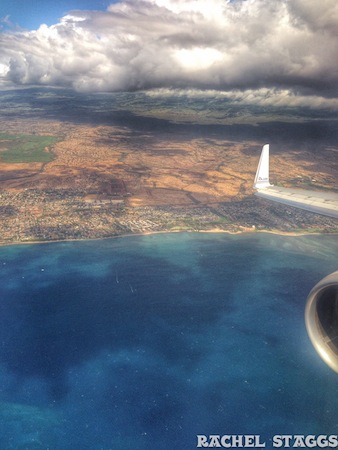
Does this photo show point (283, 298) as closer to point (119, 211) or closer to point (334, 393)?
point (334, 393)

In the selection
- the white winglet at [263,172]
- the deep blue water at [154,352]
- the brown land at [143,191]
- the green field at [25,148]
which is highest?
the green field at [25,148]

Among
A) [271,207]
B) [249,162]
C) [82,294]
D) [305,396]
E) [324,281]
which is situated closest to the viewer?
[324,281]

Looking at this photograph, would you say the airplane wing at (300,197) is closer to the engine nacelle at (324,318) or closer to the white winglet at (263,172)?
the white winglet at (263,172)

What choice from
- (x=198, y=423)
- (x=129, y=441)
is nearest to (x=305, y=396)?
(x=198, y=423)

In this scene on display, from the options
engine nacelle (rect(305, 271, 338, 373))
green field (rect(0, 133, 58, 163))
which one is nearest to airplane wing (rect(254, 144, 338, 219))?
engine nacelle (rect(305, 271, 338, 373))

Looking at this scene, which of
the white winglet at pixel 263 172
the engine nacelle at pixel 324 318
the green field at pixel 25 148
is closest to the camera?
the engine nacelle at pixel 324 318

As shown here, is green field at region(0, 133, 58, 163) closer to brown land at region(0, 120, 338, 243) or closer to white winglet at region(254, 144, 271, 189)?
brown land at region(0, 120, 338, 243)

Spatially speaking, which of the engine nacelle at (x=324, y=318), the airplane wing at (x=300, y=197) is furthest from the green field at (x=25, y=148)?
the engine nacelle at (x=324, y=318)

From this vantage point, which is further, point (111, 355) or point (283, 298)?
point (283, 298)
